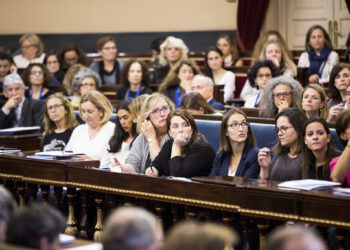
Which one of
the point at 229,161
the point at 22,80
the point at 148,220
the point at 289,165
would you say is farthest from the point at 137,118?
the point at 148,220

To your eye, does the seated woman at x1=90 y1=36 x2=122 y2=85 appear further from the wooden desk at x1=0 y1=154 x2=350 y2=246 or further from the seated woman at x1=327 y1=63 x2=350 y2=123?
the wooden desk at x1=0 y1=154 x2=350 y2=246

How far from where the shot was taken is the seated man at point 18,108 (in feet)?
23.9

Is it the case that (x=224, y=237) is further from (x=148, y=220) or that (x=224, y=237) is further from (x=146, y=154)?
(x=146, y=154)

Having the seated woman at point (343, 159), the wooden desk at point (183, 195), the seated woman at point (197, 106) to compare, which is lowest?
the wooden desk at point (183, 195)

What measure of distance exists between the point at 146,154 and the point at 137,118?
15.3 inches

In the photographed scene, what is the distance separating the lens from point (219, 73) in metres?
7.89

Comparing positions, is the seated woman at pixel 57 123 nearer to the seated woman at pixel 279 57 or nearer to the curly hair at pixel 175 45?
the seated woman at pixel 279 57

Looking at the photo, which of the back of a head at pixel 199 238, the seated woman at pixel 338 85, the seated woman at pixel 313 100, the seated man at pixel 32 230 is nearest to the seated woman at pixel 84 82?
the seated woman at pixel 338 85

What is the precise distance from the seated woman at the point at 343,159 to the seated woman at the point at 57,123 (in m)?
2.50

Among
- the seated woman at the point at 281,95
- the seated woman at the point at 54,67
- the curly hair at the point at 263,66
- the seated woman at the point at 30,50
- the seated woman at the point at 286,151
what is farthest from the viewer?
the seated woman at the point at 30,50

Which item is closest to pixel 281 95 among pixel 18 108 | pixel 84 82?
pixel 84 82

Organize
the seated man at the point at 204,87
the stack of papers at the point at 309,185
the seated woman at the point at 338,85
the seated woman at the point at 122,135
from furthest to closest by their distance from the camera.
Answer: the seated man at the point at 204,87 → the seated woman at the point at 338,85 → the seated woman at the point at 122,135 → the stack of papers at the point at 309,185

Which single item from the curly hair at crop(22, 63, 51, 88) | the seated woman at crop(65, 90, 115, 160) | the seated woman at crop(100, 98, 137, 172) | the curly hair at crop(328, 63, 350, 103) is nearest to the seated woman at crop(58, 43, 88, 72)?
the curly hair at crop(22, 63, 51, 88)

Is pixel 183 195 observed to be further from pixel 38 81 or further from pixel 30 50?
pixel 30 50
